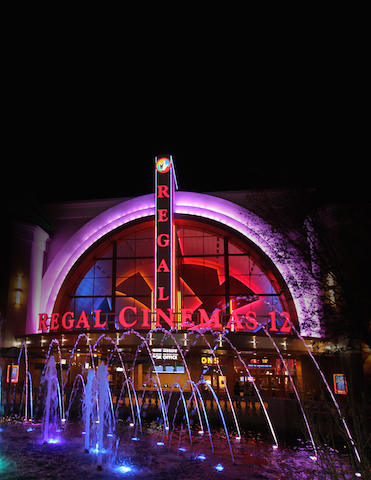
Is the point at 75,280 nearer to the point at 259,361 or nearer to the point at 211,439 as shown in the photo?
the point at 259,361

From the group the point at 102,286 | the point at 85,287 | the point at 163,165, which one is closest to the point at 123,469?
the point at 102,286

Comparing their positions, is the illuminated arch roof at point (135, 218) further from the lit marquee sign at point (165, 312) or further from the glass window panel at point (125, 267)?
the glass window panel at point (125, 267)

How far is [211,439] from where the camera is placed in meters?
12.8

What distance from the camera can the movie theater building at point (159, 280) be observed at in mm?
22078

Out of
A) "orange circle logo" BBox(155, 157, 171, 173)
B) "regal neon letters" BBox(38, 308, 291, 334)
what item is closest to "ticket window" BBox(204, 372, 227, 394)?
"regal neon letters" BBox(38, 308, 291, 334)

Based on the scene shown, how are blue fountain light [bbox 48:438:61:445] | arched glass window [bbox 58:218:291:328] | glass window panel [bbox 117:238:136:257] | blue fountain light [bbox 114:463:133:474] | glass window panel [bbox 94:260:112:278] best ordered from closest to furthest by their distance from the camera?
blue fountain light [bbox 114:463:133:474] → blue fountain light [bbox 48:438:61:445] → arched glass window [bbox 58:218:291:328] → glass window panel [bbox 94:260:112:278] → glass window panel [bbox 117:238:136:257]

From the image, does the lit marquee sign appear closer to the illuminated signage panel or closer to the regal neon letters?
the regal neon letters

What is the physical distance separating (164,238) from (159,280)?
2.44m

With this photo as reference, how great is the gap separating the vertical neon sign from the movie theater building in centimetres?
6

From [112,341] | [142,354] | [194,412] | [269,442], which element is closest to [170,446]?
[269,442]

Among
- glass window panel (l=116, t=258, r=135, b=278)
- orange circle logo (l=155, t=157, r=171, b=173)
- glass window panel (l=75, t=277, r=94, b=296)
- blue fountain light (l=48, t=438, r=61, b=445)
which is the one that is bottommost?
blue fountain light (l=48, t=438, r=61, b=445)

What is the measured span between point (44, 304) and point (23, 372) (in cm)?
407

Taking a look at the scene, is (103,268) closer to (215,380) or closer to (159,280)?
(159,280)

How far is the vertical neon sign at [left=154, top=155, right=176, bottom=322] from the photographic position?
21.0 metres
